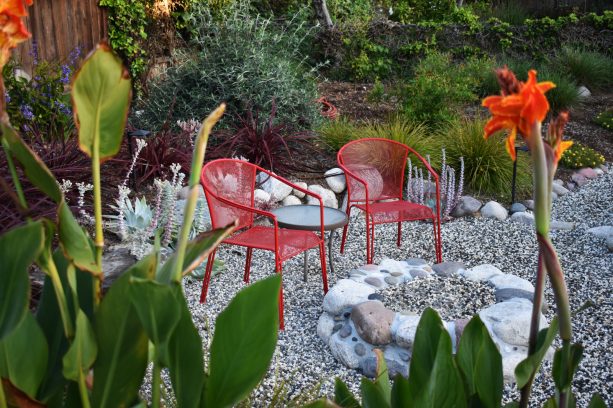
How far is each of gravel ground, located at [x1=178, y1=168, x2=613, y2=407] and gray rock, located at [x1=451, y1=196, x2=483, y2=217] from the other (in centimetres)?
10

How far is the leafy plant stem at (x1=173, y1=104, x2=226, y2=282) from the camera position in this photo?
3.15 feet

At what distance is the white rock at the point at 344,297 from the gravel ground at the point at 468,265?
173 millimetres

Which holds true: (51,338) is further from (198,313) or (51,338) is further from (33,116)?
(33,116)

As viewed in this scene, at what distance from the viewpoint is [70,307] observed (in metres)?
1.22

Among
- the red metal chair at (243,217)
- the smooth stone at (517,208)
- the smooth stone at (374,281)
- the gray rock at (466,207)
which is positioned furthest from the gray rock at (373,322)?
the smooth stone at (517,208)

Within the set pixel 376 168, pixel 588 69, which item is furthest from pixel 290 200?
pixel 588 69

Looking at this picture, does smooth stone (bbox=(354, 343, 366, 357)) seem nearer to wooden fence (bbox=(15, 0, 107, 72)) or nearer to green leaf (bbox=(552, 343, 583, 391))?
green leaf (bbox=(552, 343, 583, 391))

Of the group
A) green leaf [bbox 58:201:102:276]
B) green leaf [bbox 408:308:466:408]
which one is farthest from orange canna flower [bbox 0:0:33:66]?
green leaf [bbox 408:308:466:408]

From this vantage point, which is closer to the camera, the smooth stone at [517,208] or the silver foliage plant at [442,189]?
the silver foliage plant at [442,189]

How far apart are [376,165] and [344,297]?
5.55ft

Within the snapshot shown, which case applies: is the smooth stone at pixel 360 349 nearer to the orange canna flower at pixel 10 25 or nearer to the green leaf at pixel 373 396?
the green leaf at pixel 373 396

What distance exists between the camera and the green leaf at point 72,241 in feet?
3.48

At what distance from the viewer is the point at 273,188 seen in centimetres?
549

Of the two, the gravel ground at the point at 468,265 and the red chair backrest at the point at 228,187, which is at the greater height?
the red chair backrest at the point at 228,187
